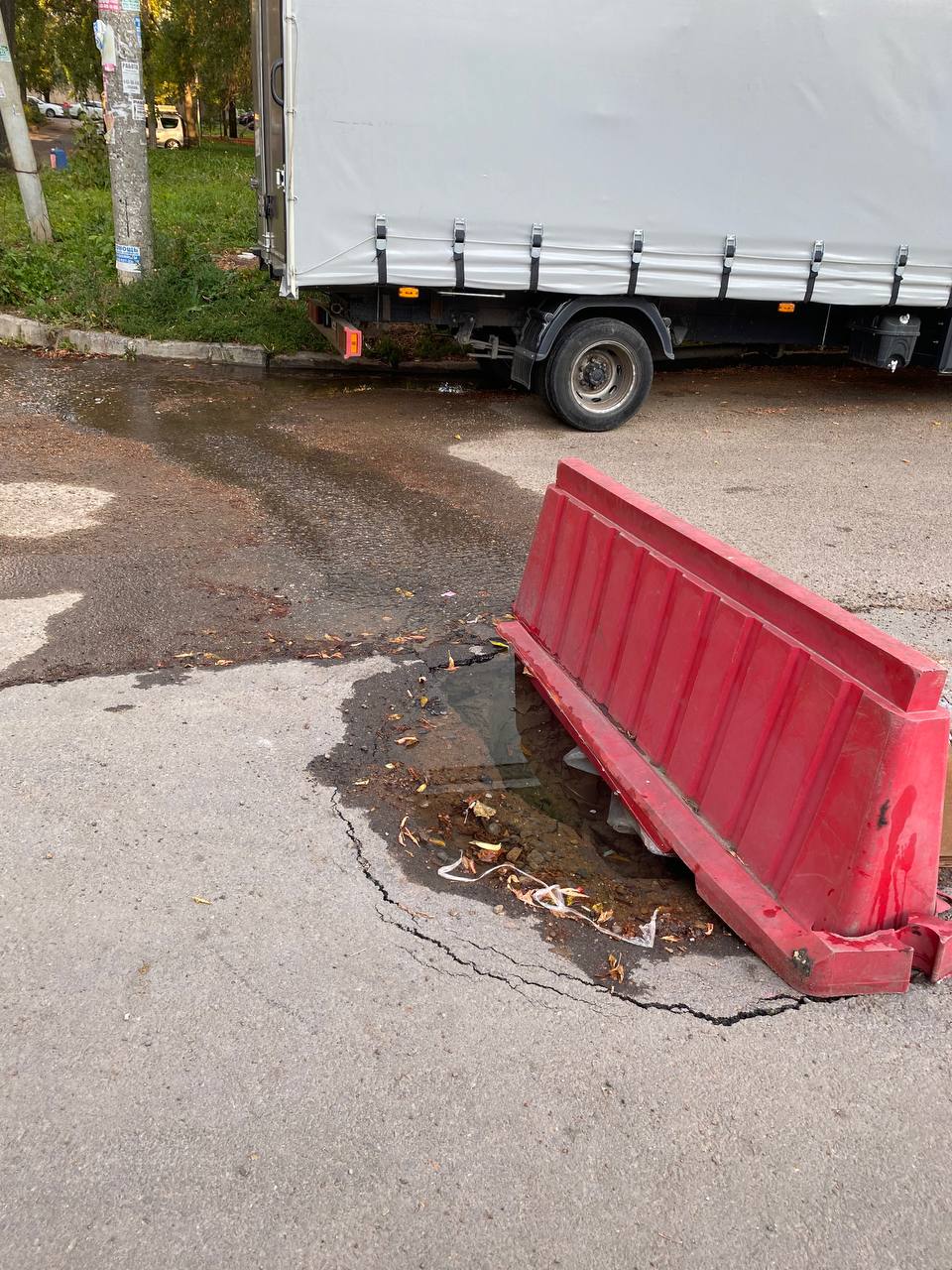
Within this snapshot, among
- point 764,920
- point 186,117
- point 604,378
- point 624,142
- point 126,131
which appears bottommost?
point 764,920

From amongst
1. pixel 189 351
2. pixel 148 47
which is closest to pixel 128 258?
pixel 189 351

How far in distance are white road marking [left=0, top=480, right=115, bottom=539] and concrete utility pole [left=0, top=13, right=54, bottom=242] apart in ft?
24.4

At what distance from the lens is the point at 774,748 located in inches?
124

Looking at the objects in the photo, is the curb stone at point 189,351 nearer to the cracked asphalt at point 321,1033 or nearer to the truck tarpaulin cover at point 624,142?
the truck tarpaulin cover at point 624,142

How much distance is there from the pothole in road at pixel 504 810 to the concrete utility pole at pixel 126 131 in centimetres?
911

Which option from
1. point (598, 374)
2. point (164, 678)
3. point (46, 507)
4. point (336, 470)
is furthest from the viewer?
point (598, 374)

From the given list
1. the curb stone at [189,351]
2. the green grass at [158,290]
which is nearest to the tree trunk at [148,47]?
the green grass at [158,290]

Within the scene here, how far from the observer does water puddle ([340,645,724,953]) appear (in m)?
3.40

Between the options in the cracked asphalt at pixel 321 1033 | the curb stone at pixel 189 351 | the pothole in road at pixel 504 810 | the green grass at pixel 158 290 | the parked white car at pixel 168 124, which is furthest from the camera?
the parked white car at pixel 168 124

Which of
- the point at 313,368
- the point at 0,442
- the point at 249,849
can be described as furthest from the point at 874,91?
the point at 249,849

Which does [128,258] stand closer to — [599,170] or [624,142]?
[599,170]

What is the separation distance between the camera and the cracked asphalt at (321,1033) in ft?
7.52

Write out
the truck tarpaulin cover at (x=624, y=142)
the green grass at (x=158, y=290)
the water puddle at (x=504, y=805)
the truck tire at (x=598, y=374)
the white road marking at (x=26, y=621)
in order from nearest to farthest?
the water puddle at (x=504, y=805) < the white road marking at (x=26, y=621) < the truck tarpaulin cover at (x=624, y=142) < the truck tire at (x=598, y=374) < the green grass at (x=158, y=290)

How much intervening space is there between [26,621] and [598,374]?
5.97m
